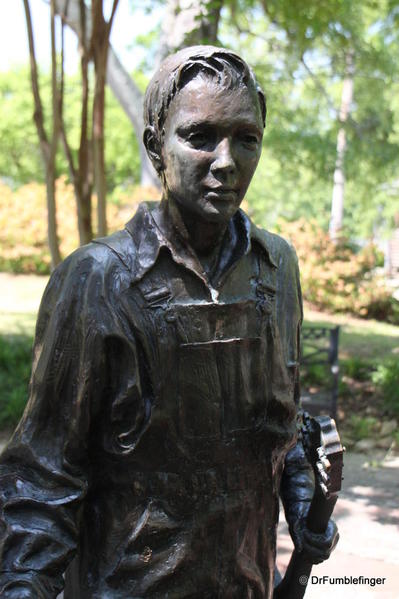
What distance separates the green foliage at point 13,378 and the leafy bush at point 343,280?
5933 mm

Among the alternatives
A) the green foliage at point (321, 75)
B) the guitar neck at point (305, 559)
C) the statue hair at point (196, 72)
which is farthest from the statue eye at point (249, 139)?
the green foliage at point (321, 75)

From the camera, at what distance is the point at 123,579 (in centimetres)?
156

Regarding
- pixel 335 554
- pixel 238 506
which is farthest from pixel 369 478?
pixel 238 506

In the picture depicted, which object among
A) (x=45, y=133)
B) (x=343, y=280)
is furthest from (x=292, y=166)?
(x=45, y=133)

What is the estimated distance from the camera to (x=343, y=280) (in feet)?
41.8

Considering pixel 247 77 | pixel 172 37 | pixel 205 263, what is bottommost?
pixel 205 263

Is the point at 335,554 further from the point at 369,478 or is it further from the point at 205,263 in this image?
the point at 205,263

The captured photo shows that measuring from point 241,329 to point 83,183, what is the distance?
3.82 m

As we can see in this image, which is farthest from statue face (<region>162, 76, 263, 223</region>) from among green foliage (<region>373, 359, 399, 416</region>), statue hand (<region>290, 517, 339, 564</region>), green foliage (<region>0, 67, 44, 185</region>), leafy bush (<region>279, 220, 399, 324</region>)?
green foliage (<region>0, 67, 44, 185</region>)

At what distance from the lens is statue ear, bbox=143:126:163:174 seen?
1.61 meters

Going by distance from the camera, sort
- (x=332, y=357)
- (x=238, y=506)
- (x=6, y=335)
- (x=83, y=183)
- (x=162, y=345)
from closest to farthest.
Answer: (x=162, y=345) < (x=238, y=506) < (x=83, y=183) < (x=332, y=357) < (x=6, y=335)

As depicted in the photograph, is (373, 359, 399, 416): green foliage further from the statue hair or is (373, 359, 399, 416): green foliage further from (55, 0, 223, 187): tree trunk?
Result: the statue hair

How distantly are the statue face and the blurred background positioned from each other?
344 centimetres

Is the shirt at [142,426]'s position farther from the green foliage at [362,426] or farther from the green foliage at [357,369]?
the green foliage at [357,369]
